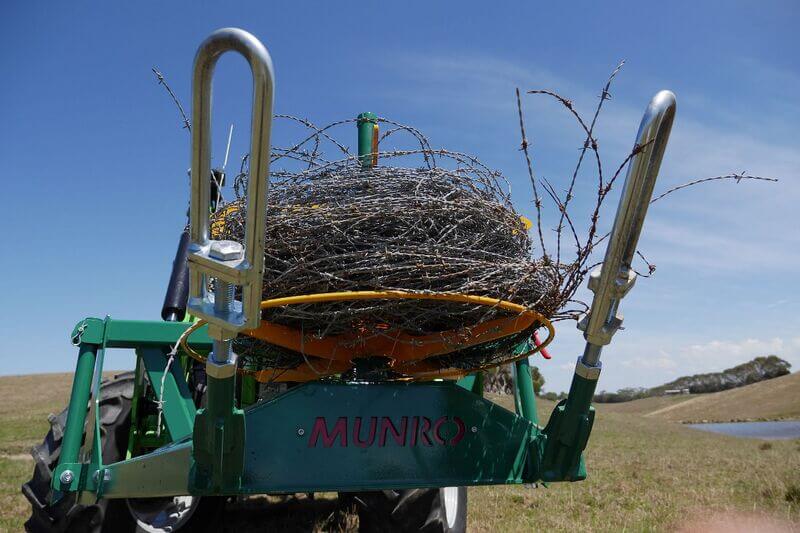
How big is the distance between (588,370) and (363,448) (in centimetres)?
89

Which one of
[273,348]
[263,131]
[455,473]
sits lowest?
[455,473]

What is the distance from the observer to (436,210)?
2.44 m

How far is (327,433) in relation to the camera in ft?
8.54

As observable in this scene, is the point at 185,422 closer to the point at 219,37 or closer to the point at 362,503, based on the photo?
the point at 362,503

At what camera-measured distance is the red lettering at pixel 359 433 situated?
8.59ft

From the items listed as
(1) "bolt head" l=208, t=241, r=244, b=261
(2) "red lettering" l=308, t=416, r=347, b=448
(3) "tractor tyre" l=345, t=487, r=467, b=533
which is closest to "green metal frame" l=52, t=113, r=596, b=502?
(2) "red lettering" l=308, t=416, r=347, b=448

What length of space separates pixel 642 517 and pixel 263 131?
5.04m

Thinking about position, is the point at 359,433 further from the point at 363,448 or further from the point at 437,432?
the point at 437,432

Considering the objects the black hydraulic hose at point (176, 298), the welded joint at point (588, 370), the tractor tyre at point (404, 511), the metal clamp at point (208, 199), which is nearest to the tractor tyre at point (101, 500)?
the black hydraulic hose at point (176, 298)

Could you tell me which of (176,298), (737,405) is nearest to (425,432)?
(176,298)

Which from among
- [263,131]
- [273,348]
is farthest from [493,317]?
[263,131]

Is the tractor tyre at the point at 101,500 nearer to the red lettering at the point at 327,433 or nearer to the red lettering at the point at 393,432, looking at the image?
the red lettering at the point at 327,433

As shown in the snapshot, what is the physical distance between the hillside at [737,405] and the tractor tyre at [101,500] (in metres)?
44.5

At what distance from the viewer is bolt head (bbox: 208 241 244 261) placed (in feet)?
5.56
